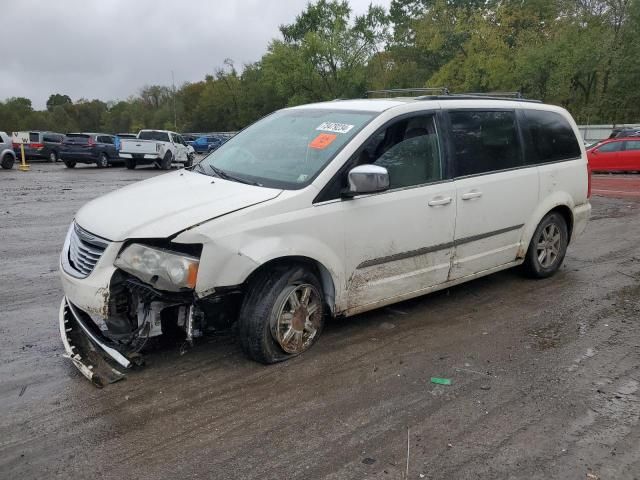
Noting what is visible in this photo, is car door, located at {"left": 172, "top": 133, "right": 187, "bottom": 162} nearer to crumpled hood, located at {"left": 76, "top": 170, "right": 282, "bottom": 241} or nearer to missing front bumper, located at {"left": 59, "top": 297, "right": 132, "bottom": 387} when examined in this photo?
crumpled hood, located at {"left": 76, "top": 170, "right": 282, "bottom": 241}

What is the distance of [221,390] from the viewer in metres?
3.55

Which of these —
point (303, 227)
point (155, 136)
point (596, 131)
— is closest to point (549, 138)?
point (303, 227)

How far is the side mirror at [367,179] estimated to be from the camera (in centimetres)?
390

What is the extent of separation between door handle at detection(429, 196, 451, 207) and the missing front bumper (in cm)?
262

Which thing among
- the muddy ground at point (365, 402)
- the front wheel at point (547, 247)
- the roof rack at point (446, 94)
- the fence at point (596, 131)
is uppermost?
the fence at point (596, 131)

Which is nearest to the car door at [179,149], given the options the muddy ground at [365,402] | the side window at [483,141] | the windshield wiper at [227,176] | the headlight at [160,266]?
the muddy ground at [365,402]

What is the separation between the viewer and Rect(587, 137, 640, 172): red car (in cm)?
2108

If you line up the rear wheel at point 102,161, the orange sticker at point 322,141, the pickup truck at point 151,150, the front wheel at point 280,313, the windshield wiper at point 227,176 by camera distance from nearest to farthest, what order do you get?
the front wheel at point 280,313 → the windshield wiper at point 227,176 → the orange sticker at point 322,141 → the pickup truck at point 151,150 → the rear wheel at point 102,161

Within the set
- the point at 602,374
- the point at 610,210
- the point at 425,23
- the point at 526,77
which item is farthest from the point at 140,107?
the point at 602,374

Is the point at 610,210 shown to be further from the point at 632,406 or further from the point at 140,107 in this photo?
the point at 140,107

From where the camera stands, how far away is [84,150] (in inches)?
1017

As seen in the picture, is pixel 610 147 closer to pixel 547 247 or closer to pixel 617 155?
pixel 617 155

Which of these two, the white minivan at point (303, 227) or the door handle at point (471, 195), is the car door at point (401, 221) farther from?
the door handle at point (471, 195)

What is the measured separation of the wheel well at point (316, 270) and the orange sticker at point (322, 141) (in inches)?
35.9
